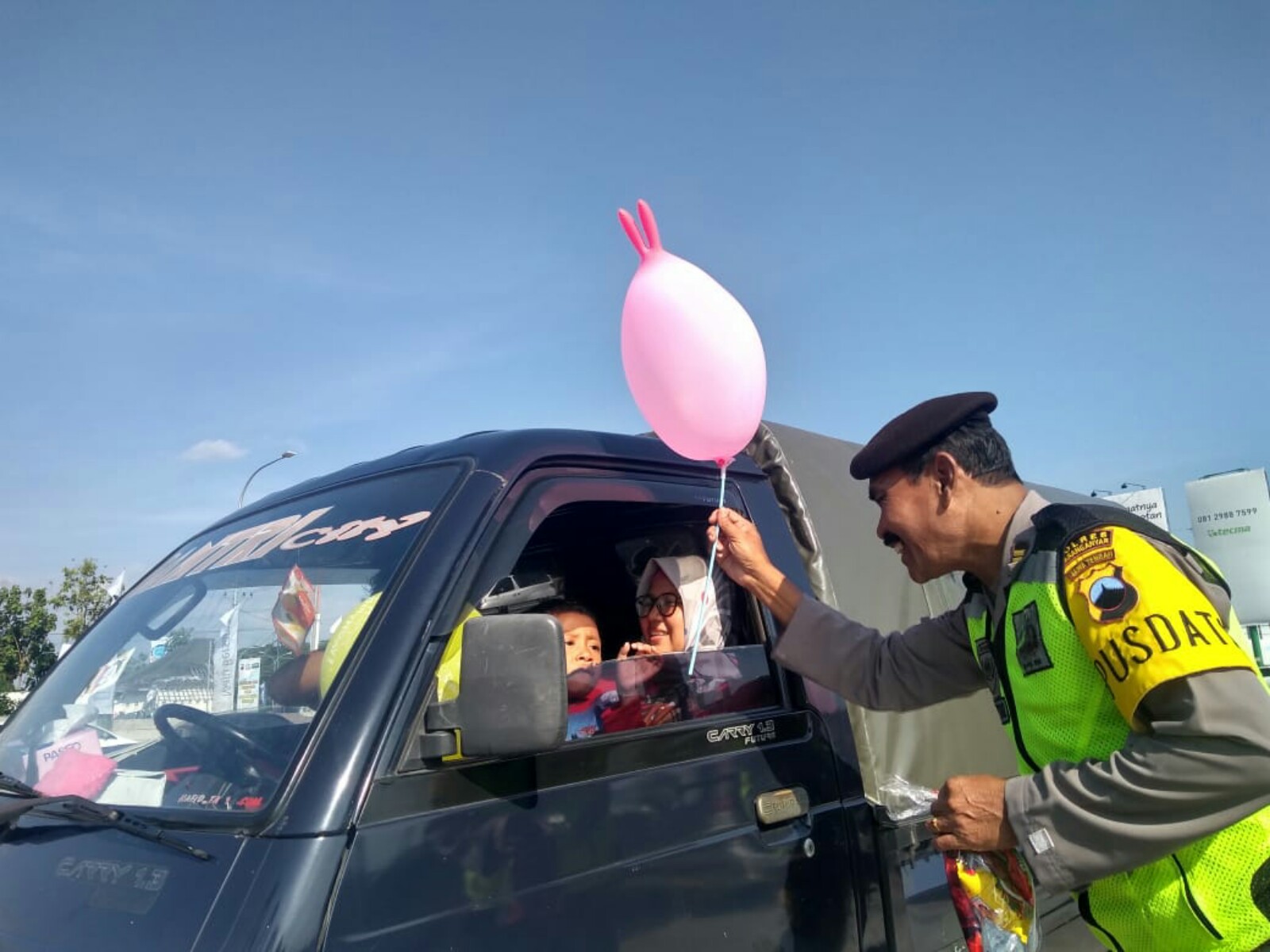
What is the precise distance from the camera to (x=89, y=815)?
179cm

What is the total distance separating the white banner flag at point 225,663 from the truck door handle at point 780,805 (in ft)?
4.10

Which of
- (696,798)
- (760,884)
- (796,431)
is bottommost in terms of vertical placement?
(760,884)

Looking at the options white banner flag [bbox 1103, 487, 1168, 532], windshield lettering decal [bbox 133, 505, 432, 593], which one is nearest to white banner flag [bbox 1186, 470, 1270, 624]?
white banner flag [bbox 1103, 487, 1168, 532]

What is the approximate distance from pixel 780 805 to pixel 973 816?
0.49m

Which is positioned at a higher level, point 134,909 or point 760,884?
point 134,909

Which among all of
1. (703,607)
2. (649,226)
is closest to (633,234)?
(649,226)

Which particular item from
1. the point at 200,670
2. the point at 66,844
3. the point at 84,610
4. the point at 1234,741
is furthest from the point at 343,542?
the point at 84,610

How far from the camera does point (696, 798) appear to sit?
7.17ft

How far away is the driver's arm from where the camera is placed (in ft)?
6.11

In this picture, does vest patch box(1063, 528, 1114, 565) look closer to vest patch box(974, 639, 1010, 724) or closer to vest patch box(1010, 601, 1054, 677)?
vest patch box(1010, 601, 1054, 677)

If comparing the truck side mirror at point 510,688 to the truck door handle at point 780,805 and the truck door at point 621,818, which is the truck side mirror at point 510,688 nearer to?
the truck door at point 621,818

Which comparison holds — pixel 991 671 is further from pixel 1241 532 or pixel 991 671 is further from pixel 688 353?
pixel 1241 532

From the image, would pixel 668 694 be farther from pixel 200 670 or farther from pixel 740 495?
pixel 200 670

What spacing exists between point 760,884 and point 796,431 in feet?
5.95
